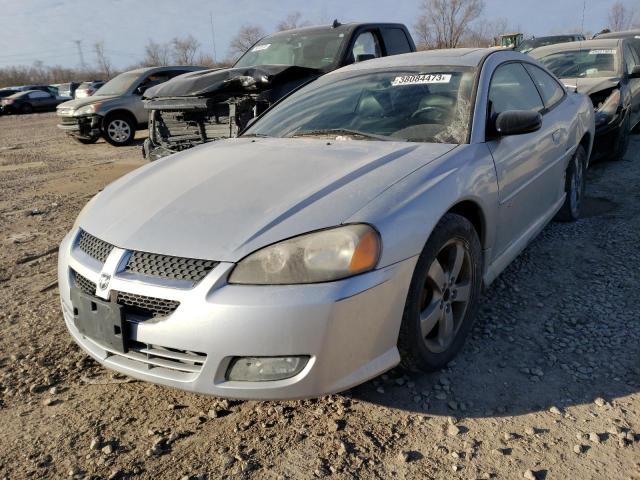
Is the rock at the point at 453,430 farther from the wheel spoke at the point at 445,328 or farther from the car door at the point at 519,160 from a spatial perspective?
the car door at the point at 519,160

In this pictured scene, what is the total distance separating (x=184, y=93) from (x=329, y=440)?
15.8 ft

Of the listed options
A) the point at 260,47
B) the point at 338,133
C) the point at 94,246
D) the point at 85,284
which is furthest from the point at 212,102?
the point at 85,284

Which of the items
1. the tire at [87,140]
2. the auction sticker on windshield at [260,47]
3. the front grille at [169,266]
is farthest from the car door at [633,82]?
the tire at [87,140]

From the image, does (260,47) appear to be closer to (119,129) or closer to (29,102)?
(119,129)

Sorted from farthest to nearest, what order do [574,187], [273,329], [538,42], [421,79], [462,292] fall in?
[538,42], [574,187], [421,79], [462,292], [273,329]

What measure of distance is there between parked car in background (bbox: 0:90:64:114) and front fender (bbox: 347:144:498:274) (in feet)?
103

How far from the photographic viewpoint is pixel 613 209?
4754mm

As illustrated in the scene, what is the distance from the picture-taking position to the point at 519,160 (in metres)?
3.03

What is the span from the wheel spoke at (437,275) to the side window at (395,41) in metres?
5.39

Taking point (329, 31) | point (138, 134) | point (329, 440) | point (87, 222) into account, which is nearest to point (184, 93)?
point (329, 31)

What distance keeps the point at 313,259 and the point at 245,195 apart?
21.0 inches

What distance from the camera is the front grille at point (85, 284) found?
220cm

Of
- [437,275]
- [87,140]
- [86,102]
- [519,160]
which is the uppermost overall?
[86,102]

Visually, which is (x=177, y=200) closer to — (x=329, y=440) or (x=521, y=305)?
(x=329, y=440)
